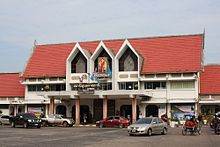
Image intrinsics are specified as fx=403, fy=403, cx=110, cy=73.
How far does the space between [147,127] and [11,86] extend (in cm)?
3904

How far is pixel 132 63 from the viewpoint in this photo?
52.7 meters

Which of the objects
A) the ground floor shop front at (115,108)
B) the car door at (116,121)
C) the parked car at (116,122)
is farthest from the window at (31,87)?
the car door at (116,121)

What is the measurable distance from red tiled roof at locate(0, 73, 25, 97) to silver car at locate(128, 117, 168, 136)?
34.9 m

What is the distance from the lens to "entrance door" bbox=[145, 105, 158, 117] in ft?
170

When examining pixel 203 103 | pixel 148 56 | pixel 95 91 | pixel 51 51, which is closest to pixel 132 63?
pixel 148 56

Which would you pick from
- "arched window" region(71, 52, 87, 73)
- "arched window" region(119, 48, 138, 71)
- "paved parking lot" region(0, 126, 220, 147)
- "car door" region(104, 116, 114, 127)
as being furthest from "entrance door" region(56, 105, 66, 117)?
"paved parking lot" region(0, 126, 220, 147)

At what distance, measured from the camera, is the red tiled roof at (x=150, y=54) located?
51.2 meters

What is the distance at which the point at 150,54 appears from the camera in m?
54.6

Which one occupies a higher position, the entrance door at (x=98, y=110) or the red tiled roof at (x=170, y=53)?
the red tiled roof at (x=170, y=53)

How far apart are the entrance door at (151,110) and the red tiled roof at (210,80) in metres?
6.17

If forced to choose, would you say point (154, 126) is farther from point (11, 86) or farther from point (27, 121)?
point (11, 86)

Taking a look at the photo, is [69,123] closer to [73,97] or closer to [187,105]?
[73,97]

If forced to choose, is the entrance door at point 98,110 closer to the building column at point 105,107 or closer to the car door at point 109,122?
the building column at point 105,107

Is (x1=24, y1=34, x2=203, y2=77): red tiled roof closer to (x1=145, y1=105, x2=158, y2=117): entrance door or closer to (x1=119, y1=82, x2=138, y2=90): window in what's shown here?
(x1=119, y1=82, x2=138, y2=90): window
